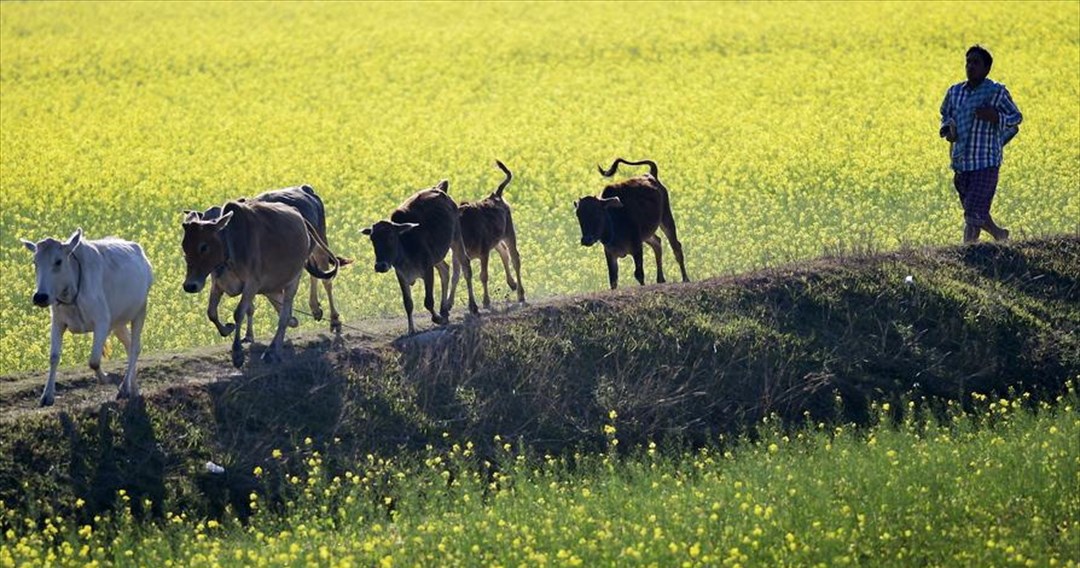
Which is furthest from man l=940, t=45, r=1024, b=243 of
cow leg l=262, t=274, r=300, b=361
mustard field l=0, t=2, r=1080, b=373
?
cow leg l=262, t=274, r=300, b=361

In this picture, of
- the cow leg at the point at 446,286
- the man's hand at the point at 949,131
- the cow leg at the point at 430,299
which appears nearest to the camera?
the cow leg at the point at 430,299

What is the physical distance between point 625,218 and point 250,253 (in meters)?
4.79

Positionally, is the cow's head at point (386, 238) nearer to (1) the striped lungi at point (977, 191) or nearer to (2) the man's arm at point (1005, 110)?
(1) the striped lungi at point (977, 191)

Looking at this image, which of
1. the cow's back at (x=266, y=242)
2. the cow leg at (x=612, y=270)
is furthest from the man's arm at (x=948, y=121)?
the cow's back at (x=266, y=242)

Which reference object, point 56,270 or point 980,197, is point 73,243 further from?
point 980,197

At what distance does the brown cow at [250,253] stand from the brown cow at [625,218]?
122 inches

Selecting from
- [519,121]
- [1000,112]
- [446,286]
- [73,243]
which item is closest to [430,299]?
[446,286]

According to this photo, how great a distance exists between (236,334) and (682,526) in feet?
17.3

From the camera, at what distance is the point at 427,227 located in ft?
55.4

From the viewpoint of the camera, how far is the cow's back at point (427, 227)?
16.8 m

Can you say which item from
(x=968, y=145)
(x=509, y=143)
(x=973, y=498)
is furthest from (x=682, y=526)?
(x=509, y=143)

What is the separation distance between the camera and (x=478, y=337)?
52.1 feet

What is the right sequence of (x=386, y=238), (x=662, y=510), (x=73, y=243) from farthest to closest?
Result: (x=386, y=238), (x=73, y=243), (x=662, y=510)

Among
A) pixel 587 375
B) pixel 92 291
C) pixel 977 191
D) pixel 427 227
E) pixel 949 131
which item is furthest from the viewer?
pixel 977 191
